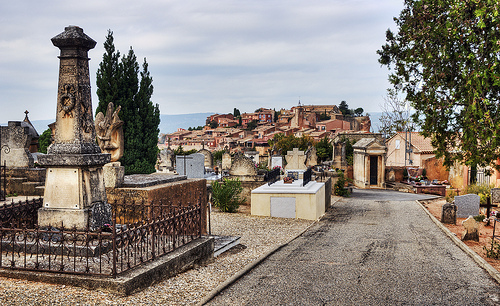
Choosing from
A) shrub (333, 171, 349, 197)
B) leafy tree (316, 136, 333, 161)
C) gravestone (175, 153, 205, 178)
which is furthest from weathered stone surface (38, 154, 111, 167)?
leafy tree (316, 136, 333, 161)

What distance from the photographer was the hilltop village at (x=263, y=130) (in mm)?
71250

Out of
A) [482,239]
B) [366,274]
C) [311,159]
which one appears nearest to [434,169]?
[311,159]

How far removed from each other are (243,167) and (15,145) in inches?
332

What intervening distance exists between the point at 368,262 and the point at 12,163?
33.5 feet

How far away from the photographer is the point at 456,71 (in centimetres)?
983

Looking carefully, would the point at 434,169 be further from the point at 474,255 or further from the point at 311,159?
the point at 474,255

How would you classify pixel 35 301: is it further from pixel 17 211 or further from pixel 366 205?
pixel 366 205

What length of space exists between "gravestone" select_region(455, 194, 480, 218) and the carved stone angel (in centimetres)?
1213

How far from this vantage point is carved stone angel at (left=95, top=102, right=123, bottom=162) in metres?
8.51

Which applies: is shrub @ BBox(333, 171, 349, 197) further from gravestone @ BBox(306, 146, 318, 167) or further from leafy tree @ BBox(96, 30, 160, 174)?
leafy tree @ BBox(96, 30, 160, 174)

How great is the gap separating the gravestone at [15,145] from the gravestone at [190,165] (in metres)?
7.93

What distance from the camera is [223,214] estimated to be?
1442 cm

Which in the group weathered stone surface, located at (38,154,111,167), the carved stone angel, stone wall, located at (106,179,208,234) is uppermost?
the carved stone angel

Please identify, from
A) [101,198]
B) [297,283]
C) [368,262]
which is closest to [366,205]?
[368,262]
